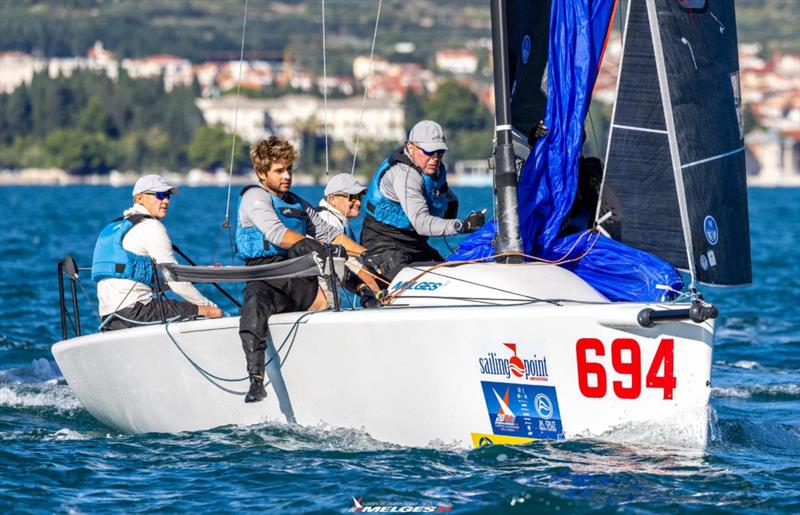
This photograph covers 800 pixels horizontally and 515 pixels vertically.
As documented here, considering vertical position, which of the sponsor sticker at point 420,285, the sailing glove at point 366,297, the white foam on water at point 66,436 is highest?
the sponsor sticker at point 420,285

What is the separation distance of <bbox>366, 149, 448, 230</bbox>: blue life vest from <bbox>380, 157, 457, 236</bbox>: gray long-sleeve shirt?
0.19ft

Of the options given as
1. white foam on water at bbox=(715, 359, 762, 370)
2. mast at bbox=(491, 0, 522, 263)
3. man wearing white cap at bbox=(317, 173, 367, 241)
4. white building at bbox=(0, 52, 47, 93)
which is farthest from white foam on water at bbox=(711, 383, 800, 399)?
white building at bbox=(0, 52, 47, 93)

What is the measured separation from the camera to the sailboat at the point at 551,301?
19.9ft

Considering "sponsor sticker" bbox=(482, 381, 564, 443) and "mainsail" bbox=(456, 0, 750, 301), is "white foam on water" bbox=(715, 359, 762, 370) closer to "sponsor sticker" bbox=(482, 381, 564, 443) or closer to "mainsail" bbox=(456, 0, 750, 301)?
"mainsail" bbox=(456, 0, 750, 301)

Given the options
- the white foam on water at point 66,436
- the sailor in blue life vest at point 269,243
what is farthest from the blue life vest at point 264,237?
the white foam on water at point 66,436

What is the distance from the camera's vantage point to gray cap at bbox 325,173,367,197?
303 inches

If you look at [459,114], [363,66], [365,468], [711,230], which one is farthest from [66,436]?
[363,66]

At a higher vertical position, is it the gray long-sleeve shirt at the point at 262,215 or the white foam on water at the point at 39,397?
the gray long-sleeve shirt at the point at 262,215

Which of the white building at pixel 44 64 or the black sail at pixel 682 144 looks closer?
the black sail at pixel 682 144

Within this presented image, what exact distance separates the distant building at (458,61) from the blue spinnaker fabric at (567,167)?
15586 centimetres

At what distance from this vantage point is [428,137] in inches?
276

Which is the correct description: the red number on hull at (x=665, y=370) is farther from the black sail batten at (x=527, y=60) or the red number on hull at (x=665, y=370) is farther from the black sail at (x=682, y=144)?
the black sail batten at (x=527, y=60)

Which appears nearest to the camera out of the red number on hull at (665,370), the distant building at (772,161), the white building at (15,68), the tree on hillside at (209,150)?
the red number on hull at (665,370)

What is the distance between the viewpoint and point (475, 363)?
6.26m
